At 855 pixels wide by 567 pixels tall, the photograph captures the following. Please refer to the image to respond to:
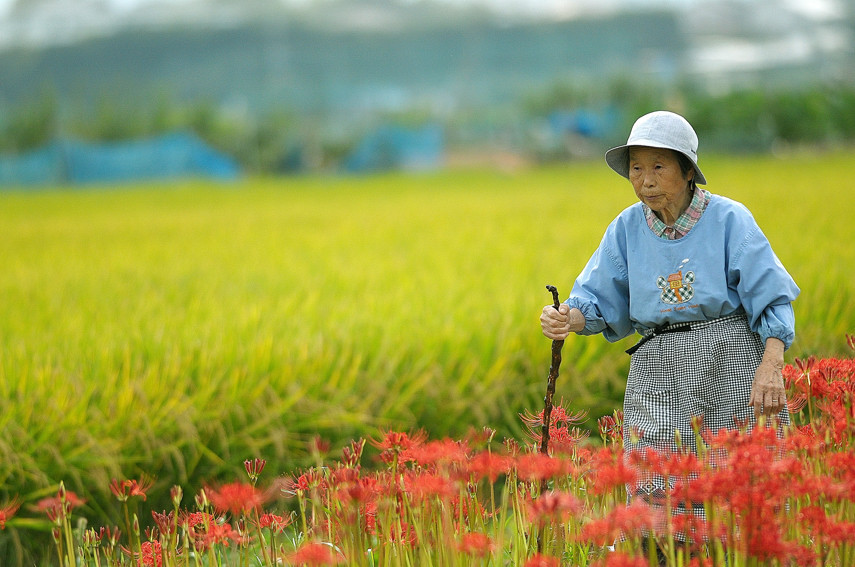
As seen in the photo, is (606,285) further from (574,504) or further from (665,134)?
(574,504)

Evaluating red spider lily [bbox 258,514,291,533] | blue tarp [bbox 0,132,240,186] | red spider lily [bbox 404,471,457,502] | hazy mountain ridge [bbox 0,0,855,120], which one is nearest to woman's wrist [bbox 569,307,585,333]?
red spider lily [bbox 404,471,457,502]

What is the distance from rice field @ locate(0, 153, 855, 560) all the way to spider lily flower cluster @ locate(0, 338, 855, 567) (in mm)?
929

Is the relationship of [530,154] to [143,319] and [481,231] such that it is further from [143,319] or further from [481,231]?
[143,319]

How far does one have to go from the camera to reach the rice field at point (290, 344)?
2369 millimetres

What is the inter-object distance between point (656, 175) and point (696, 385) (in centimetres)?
34

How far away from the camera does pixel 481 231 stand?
6.27 m

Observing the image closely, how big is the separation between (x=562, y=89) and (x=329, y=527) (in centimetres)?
2017

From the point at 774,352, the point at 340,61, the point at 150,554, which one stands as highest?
the point at 340,61

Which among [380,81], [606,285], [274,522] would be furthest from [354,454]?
[380,81]

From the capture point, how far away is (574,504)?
3.07ft

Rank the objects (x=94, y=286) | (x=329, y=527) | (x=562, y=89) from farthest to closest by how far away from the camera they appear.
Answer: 1. (x=562, y=89)
2. (x=94, y=286)
3. (x=329, y=527)

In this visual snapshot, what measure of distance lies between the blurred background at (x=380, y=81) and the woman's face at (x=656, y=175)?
11910 millimetres

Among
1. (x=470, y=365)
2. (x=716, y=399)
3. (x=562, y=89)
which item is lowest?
(x=470, y=365)

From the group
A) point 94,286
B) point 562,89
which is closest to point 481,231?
point 94,286
